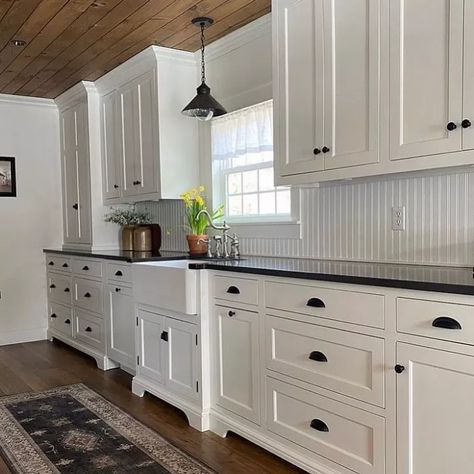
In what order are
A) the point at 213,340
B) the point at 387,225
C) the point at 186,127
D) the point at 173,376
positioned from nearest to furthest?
the point at 387,225
the point at 213,340
the point at 173,376
the point at 186,127

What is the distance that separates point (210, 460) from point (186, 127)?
2.43m

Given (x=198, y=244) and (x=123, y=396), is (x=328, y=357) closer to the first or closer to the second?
(x=198, y=244)

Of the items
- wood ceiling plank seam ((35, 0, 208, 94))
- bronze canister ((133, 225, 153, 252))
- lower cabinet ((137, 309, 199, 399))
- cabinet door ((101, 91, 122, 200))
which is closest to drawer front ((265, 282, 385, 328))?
lower cabinet ((137, 309, 199, 399))

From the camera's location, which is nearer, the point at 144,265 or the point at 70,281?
the point at 144,265

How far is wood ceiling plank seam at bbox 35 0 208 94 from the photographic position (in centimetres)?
299

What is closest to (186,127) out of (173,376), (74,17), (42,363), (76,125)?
(74,17)

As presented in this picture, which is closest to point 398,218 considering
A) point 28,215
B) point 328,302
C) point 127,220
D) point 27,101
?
point 328,302

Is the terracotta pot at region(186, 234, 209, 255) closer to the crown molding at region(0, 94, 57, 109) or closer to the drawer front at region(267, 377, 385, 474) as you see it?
the drawer front at region(267, 377, 385, 474)

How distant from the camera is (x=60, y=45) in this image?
359 centimetres

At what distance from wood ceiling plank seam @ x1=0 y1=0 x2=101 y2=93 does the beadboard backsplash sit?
5.67 feet

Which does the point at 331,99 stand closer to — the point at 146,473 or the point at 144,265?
the point at 144,265

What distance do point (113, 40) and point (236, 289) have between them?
204 centimetres

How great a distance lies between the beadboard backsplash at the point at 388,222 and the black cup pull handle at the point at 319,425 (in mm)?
855

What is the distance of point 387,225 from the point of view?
2547 millimetres
